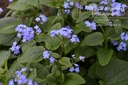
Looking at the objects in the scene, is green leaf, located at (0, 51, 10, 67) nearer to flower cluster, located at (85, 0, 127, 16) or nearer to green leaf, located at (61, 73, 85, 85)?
green leaf, located at (61, 73, 85, 85)

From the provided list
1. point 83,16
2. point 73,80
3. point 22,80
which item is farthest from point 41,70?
point 83,16

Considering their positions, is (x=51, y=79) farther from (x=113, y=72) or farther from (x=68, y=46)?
(x=113, y=72)

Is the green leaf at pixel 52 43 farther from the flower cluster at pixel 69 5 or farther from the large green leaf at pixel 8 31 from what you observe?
the large green leaf at pixel 8 31

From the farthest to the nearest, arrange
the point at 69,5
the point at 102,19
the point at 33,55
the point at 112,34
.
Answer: the point at 69,5 < the point at 112,34 < the point at 102,19 < the point at 33,55

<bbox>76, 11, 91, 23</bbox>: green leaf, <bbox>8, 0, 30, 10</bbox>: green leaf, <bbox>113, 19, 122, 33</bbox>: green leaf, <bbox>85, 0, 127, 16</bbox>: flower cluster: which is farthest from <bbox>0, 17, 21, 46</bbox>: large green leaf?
<bbox>113, 19, 122, 33</bbox>: green leaf

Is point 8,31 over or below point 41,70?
over

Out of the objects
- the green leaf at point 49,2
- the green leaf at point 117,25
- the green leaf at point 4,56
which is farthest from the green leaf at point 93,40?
the green leaf at point 4,56

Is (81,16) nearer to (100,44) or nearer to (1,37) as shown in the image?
(100,44)

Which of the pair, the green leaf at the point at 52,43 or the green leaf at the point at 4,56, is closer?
the green leaf at the point at 52,43
